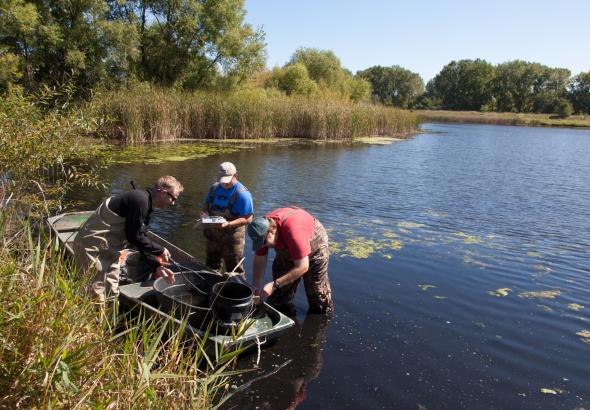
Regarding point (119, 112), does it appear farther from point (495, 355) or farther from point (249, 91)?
point (495, 355)

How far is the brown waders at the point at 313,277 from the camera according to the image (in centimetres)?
574

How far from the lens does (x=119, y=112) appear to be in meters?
21.2

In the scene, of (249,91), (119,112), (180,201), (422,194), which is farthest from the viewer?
(249,91)

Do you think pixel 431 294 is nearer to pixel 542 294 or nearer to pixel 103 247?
pixel 542 294

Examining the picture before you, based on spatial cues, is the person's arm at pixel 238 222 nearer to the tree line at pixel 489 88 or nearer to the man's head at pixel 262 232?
the man's head at pixel 262 232

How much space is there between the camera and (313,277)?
19.4 ft

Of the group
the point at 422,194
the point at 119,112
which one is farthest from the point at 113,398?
the point at 119,112

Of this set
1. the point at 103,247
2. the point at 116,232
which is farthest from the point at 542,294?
the point at 103,247

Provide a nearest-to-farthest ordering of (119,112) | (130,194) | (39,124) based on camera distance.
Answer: (130,194)
(39,124)
(119,112)

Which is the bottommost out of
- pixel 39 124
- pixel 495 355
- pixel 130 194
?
pixel 495 355

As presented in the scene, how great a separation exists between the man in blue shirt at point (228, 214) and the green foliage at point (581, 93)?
4176 inches

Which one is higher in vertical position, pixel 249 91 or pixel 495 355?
pixel 249 91

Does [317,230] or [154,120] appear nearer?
[317,230]

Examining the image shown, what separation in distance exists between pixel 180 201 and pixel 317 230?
23.5 ft
